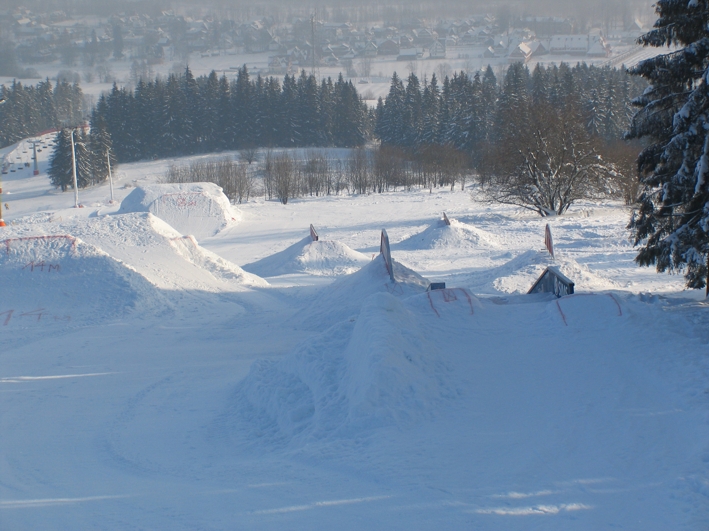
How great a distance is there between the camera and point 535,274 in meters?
17.3

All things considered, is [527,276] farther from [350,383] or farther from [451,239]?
[350,383]

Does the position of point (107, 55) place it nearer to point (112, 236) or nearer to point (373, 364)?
point (112, 236)

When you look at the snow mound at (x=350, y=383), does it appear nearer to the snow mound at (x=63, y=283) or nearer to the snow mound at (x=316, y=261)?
the snow mound at (x=63, y=283)

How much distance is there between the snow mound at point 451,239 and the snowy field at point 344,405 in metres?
8.44

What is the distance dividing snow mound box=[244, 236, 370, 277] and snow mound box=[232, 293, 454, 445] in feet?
41.2

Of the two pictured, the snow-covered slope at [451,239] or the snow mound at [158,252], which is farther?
the snow-covered slope at [451,239]

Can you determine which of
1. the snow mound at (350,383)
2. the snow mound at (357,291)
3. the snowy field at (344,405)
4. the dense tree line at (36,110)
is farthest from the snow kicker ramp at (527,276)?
the dense tree line at (36,110)

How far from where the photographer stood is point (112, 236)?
18156 mm

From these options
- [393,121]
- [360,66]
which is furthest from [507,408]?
[360,66]

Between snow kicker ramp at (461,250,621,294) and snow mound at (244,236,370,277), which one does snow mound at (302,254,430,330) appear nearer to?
snow kicker ramp at (461,250,621,294)

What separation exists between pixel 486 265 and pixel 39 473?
16629 millimetres

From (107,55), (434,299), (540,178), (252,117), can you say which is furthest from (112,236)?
(107,55)

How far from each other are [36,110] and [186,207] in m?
77.9

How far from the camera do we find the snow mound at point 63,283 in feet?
47.4
